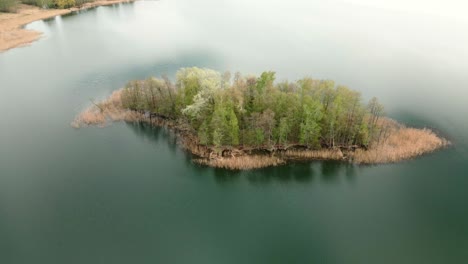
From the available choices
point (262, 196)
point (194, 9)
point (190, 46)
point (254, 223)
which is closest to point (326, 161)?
point (262, 196)

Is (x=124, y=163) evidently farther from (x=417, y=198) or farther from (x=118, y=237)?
(x=417, y=198)

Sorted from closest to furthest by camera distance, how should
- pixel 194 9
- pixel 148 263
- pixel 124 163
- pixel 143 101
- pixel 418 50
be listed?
pixel 148 263, pixel 124 163, pixel 143 101, pixel 418 50, pixel 194 9

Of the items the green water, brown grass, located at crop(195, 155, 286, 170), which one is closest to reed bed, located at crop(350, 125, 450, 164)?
the green water

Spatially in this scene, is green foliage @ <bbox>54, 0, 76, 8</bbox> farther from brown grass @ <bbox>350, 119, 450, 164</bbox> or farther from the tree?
brown grass @ <bbox>350, 119, 450, 164</bbox>

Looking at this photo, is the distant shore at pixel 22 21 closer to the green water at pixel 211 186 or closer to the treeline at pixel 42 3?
the treeline at pixel 42 3

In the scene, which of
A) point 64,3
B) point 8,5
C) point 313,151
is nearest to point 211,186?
point 313,151
